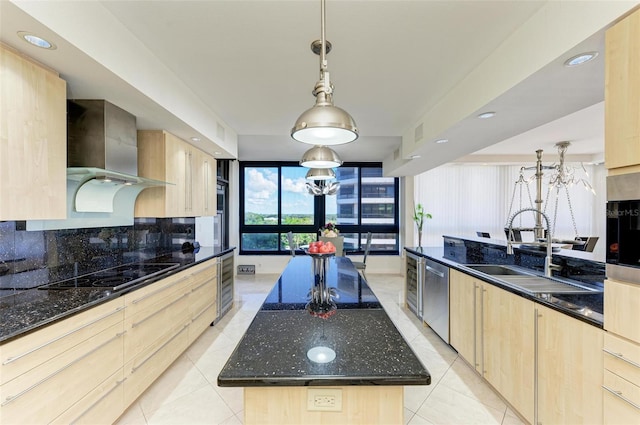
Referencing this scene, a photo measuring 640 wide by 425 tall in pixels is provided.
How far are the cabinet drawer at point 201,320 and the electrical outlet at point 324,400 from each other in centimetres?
243

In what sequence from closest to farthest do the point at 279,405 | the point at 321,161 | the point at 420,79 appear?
the point at 279,405
the point at 321,161
the point at 420,79

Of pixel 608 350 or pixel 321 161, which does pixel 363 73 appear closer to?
pixel 321 161

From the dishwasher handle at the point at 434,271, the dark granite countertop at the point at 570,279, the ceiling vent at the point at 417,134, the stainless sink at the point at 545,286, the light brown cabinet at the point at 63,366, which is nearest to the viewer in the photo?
the light brown cabinet at the point at 63,366

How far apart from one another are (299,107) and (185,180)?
1.69 m

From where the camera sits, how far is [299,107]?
126 inches

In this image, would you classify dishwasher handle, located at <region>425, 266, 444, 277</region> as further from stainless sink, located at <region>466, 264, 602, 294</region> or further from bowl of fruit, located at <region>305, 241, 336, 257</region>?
bowl of fruit, located at <region>305, 241, 336, 257</region>

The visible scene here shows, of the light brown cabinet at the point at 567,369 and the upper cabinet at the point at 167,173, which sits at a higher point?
the upper cabinet at the point at 167,173

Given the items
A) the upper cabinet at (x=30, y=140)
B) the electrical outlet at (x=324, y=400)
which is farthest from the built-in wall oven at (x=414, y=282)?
the upper cabinet at (x=30, y=140)

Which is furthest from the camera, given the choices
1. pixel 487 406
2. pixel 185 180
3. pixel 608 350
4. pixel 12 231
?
pixel 185 180

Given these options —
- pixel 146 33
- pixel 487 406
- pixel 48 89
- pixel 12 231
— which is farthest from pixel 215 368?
pixel 146 33

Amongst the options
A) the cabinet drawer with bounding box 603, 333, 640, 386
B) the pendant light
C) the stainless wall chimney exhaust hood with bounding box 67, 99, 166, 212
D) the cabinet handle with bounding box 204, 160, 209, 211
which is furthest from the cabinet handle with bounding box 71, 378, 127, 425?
the cabinet drawer with bounding box 603, 333, 640, 386

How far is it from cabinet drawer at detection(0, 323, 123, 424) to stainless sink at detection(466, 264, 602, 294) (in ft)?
9.42

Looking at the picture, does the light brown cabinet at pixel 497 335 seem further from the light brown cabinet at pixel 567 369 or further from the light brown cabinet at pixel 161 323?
the light brown cabinet at pixel 161 323

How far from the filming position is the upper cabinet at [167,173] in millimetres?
2992
